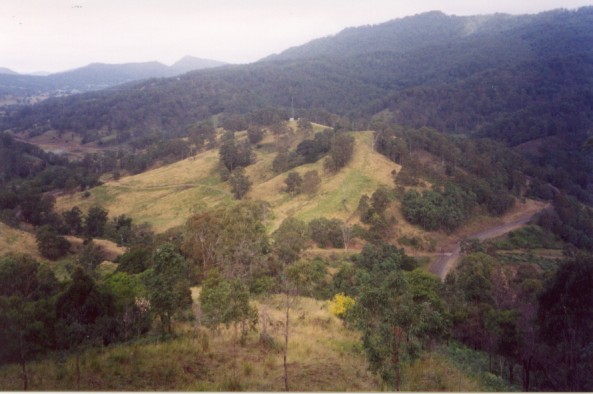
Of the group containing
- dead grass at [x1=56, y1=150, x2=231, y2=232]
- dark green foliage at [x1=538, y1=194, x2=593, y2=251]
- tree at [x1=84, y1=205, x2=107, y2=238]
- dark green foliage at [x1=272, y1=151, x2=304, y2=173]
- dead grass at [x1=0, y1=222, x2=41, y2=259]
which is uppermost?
dead grass at [x1=0, y1=222, x2=41, y2=259]

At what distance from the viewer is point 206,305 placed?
28.2 feet

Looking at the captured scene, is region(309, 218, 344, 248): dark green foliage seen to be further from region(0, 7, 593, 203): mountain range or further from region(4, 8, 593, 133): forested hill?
region(4, 8, 593, 133): forested hill

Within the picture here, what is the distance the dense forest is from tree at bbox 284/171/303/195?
8.9 inches

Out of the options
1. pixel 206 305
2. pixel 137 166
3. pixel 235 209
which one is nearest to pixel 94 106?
pixel 137 166

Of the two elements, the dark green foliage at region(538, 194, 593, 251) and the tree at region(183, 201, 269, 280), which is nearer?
the tree at region(183, 201, 269, 280)

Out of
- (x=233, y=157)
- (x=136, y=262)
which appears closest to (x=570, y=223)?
(x=233, y=157)

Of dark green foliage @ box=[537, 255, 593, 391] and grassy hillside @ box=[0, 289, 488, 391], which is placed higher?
grassy hillside @ box=[0, 289, 488, 391]

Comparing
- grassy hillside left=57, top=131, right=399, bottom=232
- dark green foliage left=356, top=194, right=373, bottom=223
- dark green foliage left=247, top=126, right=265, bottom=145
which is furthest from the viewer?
dark green foliage left=247, top=126, right=265, bottom=145

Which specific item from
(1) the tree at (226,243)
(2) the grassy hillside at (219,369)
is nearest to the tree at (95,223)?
(1) the tree at (226,243)

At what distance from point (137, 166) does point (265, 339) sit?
200ft

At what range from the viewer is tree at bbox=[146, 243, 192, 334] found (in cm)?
927

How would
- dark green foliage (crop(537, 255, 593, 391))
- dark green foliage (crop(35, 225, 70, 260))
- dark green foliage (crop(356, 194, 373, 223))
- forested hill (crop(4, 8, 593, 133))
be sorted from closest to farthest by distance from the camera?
1. dark green foliage (crop(537, 255, 593, 391))
2. dark green foliage (crop(35, 225, 70, 260))
3. dark green foliage (crop(356, 194, 373, 223))
4. forested hill (crop(4, 8, 593, 133))

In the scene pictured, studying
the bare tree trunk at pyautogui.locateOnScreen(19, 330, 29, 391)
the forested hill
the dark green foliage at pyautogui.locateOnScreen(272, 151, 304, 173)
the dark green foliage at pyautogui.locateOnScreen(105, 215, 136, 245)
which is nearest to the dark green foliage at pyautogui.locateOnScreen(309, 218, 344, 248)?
the dark green foliage at pyautogui.locateOnScreen(105, 215, 136, 245)

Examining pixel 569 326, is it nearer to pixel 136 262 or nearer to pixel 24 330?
pixel 24 330
